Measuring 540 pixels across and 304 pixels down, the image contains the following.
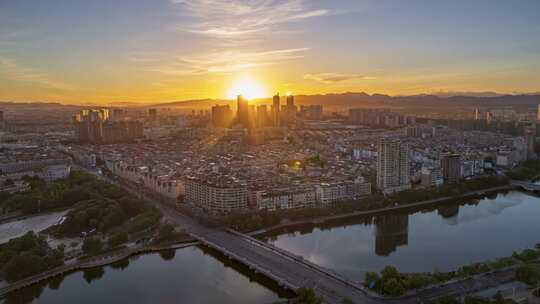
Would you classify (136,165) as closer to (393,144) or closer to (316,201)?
(316,201)

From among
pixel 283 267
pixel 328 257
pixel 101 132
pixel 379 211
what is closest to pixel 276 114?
pixel 101 132

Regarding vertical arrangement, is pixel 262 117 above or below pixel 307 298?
above

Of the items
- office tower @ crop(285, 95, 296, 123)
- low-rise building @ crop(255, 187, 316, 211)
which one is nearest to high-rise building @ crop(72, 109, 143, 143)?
office tower @ crop(285, 95, 296, 123)

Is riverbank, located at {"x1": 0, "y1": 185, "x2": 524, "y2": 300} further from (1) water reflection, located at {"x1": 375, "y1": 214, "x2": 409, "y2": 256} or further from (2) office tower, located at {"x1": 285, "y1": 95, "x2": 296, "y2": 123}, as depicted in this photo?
(2) office tower, located at {"x1": 285, "y1": 95, "x2": 296, "y2": 123}

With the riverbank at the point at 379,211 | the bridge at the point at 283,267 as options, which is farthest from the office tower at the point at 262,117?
the bridge at the point at 283,267

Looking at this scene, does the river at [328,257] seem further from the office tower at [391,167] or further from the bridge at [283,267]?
the office tower at [391,167]

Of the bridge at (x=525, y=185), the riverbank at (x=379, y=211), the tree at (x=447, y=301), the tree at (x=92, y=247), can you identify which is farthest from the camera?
the bridge at (x=525, y=185)

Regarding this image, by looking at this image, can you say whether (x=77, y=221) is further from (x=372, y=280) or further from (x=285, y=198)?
(x=372, y=280)
